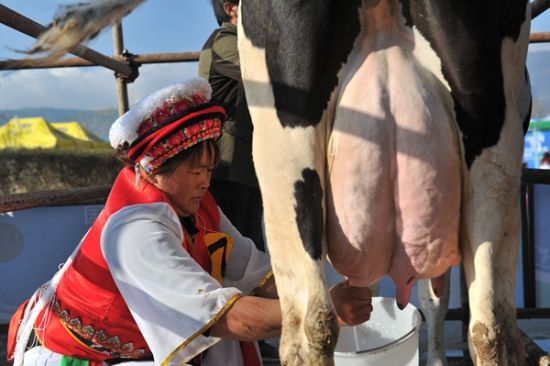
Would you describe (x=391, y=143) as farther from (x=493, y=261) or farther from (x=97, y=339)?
(x=97, y=339)

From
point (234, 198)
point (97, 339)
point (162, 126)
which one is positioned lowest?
point (234, 198)

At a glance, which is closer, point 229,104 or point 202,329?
point 202,329

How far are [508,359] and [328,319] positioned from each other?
12.0 inches

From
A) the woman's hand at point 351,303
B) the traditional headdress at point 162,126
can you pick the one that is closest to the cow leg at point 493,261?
the woman's hand at point 351,303

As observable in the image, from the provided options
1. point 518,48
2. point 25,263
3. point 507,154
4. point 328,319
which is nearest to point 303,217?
point 328,319

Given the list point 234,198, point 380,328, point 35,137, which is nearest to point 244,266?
point 380,328

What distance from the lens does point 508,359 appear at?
107cm

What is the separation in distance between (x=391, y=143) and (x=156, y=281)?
599mm

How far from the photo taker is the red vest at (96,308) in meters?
1.48

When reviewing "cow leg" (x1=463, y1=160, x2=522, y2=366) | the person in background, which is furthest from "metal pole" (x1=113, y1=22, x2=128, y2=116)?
"cow leg" (x1=463, y1=160, x2=522, y2=366)

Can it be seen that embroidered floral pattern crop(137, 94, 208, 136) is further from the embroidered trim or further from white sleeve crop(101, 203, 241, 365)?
the embroidered trim

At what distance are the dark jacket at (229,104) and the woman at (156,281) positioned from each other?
2.74 ft

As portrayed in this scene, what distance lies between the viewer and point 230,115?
8.34 ft

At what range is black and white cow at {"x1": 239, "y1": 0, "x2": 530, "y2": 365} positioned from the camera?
1.04 meters
